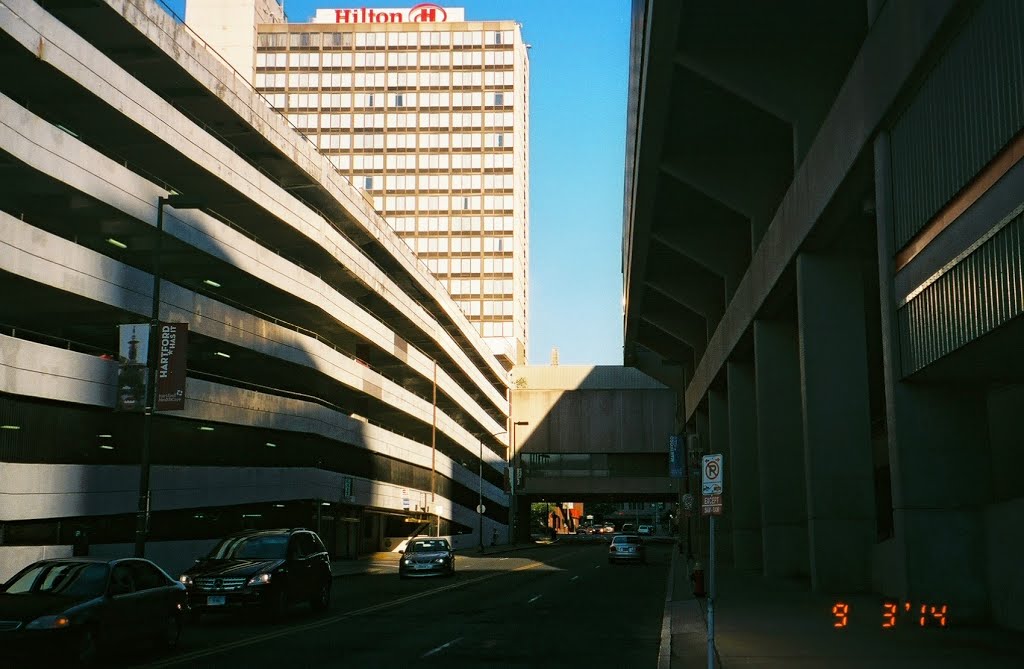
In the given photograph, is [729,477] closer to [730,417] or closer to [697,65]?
[730,417]

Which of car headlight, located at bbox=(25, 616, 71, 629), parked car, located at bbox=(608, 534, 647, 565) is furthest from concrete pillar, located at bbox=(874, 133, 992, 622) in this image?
parked car, located at bbox=(608, 534, 647, 565)

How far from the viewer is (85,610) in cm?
1290

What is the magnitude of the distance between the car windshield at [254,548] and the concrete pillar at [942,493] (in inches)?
439

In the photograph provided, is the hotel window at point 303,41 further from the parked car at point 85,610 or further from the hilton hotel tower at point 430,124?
the parked car at point 85,610

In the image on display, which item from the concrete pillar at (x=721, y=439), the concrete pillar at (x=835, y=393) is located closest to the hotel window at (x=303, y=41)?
the concrete pillar at (x=721, y=439)

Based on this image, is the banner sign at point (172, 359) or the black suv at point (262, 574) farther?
the banner sign at point (172, 359)

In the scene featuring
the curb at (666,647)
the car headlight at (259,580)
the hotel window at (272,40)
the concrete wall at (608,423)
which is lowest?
the curb at (666,647)

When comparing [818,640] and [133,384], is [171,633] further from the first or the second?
[133,384]

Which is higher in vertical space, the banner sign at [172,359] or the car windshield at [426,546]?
the banner sign at [172,359]

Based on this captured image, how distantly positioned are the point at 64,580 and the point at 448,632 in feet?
21.5

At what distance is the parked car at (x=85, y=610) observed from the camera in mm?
12117

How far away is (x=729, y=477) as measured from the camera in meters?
46.5

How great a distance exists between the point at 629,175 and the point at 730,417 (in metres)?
10.5

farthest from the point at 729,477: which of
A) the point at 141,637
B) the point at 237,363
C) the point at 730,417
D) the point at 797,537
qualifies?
the point at 141,637
